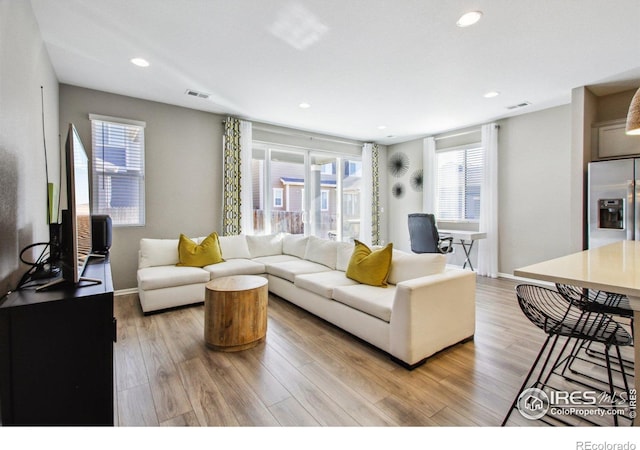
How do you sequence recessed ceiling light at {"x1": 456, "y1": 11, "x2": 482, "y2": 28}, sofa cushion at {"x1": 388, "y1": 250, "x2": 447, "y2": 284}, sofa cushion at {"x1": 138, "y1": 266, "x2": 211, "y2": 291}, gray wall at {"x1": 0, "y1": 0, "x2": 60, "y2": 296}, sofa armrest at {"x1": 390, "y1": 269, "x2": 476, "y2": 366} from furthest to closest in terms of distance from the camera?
sofa cushion at {"x1": 138, "y1": 266, "x2": 211, "y2": 291}, sofa cushion at {"x1": 388, "y1": 250, "x2": 447, "y2": 284}, recessed ceiling light at {"x1": 456, "y1": 11, "x2": 482, "y2": 28}, sofa armrest at {"x1": 390, "y1": 269, "x2": 476, "y2": 366}, gray wall at {"x1": 0, "y1": 0, "x2": 60, "y2": 296}

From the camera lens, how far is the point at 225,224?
4828 millimetres

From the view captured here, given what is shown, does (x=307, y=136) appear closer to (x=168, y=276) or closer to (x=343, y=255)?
(x=343, y=255)

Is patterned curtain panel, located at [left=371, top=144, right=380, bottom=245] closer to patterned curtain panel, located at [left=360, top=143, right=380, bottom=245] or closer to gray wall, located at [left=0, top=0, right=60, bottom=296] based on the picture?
patterned curtain panel, located at [left=360, top=143, right=380, bottom=245]

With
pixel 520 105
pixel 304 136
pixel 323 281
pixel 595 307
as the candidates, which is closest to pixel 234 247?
pixel 323 281

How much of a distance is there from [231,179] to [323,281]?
2.51m

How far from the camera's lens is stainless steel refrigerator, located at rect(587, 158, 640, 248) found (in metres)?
3.36

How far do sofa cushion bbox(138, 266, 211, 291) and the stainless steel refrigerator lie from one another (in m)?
4.64

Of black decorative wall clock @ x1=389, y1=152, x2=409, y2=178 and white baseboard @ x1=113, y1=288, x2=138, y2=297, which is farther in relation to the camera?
black decorative wall clock @ x1=389, y1=152, x2=409, y2=178

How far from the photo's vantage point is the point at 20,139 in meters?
1.86

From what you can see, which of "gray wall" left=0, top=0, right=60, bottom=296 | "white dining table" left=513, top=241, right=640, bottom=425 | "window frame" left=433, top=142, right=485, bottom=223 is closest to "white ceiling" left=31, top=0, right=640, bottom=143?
"gray wall" left=0, top=0, right=60, bottom=296

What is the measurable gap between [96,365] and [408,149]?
21.4ft

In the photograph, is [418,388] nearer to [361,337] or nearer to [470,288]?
[361,337]

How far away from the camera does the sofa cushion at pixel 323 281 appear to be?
9.98ft
